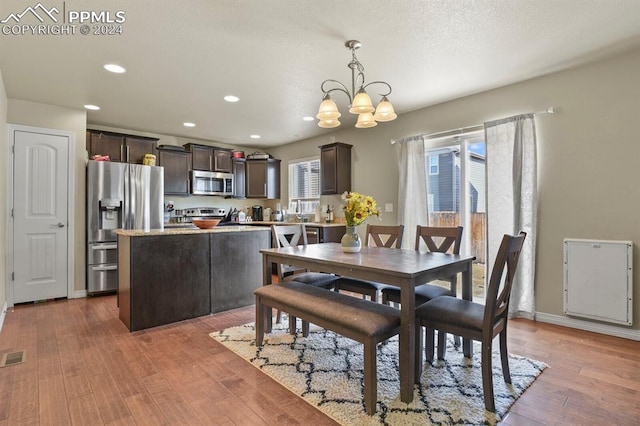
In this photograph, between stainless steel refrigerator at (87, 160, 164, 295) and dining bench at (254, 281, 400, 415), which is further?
stainless steel refrigerator at (87, 160, 164, 295)

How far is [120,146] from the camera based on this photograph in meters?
4.96

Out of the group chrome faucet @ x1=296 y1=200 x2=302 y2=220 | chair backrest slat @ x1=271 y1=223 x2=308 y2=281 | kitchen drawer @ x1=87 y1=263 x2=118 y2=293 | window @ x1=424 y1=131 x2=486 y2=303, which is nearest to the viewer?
chair backrest slat @ x1=271 y1=223 x2=308 y2=281

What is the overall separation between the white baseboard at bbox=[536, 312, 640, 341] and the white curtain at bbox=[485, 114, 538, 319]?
0.43 ft

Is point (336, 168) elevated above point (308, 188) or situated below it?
above

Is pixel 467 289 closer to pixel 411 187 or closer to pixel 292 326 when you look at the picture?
pixel 292 326

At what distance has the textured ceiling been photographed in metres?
2.19

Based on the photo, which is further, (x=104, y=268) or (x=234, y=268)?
(x=104, y=268)

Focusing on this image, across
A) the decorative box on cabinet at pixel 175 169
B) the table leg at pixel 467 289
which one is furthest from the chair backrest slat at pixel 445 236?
the decorative box on cabinet at pixel 175 169

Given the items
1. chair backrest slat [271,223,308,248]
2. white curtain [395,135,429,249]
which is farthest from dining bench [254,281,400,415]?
white curtain [395,135,429,249]

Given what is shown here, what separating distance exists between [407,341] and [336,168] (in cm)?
357

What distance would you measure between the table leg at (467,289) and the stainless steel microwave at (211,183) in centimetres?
492

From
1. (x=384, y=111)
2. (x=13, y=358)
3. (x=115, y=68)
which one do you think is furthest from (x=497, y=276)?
(x=115, y=68)

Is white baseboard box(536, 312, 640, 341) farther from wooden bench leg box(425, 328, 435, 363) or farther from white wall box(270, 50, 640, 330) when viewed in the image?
wooden bench leg box(425, 328, 435, 363)

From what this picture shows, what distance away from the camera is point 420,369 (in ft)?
6.85
